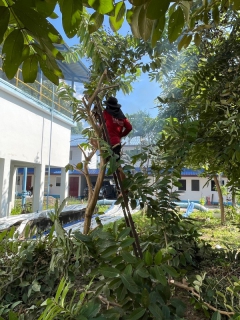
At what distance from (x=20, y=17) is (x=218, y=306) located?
1.28 meters

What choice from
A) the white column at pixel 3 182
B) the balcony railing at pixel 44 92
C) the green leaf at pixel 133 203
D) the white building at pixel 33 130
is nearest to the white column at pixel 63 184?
the white building at pixel 33 130

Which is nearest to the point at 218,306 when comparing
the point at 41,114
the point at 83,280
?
the point at 83,280

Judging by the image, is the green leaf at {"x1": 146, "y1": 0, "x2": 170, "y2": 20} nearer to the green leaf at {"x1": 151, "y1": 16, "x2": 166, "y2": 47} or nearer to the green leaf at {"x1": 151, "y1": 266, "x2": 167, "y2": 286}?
the green leaf at {"x1": 151, "y1": 16, "x2": 166, "y2": 47}

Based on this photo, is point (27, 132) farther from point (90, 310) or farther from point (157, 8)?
point (157, 8)

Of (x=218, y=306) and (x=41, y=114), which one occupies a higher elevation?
(x=41, y=114)

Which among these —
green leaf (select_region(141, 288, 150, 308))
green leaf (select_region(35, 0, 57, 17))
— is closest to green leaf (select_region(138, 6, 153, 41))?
green leaf (select_region(35, 0, 57, 17))

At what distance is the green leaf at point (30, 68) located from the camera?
25.9 inches

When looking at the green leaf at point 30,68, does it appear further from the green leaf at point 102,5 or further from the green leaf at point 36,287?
the green leaf at point 36,287

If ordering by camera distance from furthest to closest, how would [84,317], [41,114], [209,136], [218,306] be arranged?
1. [41,114]
2. [209,136]
3. [218,306]
4. [84,317]

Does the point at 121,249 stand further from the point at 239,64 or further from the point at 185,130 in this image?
the point at 239,64

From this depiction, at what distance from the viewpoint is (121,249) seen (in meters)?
0.99

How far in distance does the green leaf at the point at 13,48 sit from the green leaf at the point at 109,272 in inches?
27.7

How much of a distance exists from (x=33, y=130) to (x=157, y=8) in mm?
6846

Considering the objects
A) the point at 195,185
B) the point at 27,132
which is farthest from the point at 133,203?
the point at 195,185
